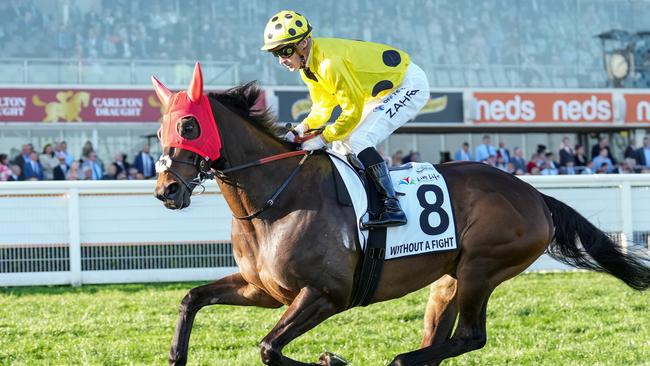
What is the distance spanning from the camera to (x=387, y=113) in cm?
502

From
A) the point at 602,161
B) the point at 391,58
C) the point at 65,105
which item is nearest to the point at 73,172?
the point at 65,105

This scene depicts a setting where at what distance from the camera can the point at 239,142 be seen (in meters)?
4.61

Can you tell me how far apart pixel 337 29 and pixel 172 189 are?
19225 mm

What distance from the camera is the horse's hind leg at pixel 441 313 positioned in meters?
5.08

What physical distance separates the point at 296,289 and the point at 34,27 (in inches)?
680

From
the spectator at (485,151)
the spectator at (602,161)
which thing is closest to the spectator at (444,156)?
the spectator at (485,151)

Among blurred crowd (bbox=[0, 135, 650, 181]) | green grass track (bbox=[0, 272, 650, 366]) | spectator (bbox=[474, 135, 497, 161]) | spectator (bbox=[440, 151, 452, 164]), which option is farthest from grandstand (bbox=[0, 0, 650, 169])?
green grass track (bbox=[0, 272, 650, 366])

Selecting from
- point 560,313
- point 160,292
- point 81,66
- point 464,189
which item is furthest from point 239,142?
point 81,66

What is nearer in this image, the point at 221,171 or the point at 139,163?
the point at 221,171

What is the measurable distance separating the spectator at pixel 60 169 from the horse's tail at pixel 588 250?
1018cm

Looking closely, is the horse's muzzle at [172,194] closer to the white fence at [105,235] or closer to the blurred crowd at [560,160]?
the white fence at [105,235]

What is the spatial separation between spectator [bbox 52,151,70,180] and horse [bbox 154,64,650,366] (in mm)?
9876

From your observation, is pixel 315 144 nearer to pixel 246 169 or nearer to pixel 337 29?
pixel 246 169

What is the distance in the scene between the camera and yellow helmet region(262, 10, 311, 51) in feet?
15.1
